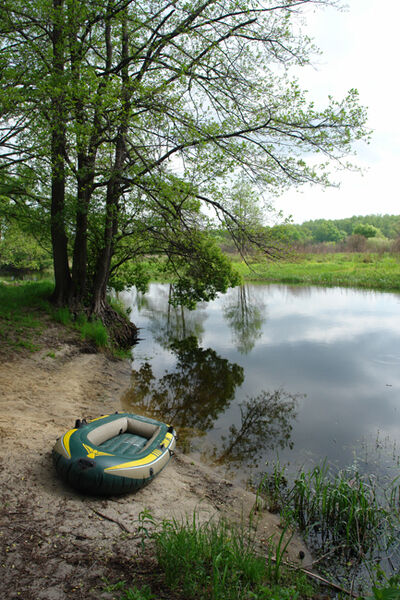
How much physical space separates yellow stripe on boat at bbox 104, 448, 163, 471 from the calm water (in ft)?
4.51

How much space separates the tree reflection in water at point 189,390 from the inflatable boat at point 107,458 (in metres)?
1.94

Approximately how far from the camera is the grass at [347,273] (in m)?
29.9

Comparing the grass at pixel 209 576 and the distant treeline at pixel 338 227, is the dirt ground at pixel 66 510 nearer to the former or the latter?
the grass at pixel 209 576

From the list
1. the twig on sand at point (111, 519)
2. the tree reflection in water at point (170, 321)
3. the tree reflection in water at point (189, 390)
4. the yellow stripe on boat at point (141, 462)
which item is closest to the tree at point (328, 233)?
the tree reflection in water at point (170, 321)

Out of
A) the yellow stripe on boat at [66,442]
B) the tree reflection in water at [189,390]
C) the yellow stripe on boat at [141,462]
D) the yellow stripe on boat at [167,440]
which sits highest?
the yellow stripe on boat at [66,442]

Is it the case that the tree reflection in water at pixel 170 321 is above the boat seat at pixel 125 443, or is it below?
below

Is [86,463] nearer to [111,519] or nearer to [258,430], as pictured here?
[111,519]

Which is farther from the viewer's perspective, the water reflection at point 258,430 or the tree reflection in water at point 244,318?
the tree reflection in water at point 244,318

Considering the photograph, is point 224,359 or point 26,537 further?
point 224,359

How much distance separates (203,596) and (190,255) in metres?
8.46

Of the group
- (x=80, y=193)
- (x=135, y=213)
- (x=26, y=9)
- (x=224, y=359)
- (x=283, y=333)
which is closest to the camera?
(x=26, y=9)

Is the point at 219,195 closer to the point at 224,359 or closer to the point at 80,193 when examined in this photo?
the point at 80,193

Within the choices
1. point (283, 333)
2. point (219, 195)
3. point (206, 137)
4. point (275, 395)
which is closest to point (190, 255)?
point (219, 195)

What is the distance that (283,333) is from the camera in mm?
15273
